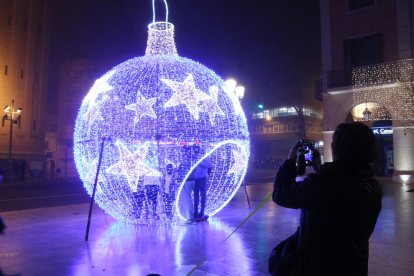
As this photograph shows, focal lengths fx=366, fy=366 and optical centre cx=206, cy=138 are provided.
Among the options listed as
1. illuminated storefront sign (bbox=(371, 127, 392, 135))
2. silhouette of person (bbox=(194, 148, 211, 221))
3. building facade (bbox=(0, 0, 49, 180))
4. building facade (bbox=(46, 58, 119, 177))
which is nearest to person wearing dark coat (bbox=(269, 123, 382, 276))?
silhouette of person (bbox=(194, 148, 211, 221))

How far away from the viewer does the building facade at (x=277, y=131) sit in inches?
2170

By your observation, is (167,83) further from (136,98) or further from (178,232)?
(178,232)

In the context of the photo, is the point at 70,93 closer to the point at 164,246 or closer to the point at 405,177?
the point at 405,177

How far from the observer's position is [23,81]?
35.5 meters

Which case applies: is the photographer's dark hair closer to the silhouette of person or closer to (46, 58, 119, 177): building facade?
the silhouette of person

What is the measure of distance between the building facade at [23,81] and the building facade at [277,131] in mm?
29418

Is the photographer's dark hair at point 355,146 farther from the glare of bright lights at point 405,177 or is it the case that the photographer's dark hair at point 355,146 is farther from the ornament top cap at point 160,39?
the glare of bright lights at point 405,177

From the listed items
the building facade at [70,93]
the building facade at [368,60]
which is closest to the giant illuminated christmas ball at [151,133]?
the building facade at [368,60]

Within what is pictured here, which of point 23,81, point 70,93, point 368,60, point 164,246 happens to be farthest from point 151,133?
point 70,93

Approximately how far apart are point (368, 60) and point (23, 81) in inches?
1210

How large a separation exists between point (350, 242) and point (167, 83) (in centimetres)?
551

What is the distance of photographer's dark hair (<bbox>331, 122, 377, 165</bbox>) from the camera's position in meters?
2.03

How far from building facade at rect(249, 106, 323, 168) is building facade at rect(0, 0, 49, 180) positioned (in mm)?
29418

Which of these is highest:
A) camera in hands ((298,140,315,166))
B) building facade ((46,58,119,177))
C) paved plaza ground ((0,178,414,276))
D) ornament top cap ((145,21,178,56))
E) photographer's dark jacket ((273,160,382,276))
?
building facade ((46,58,119,177))
